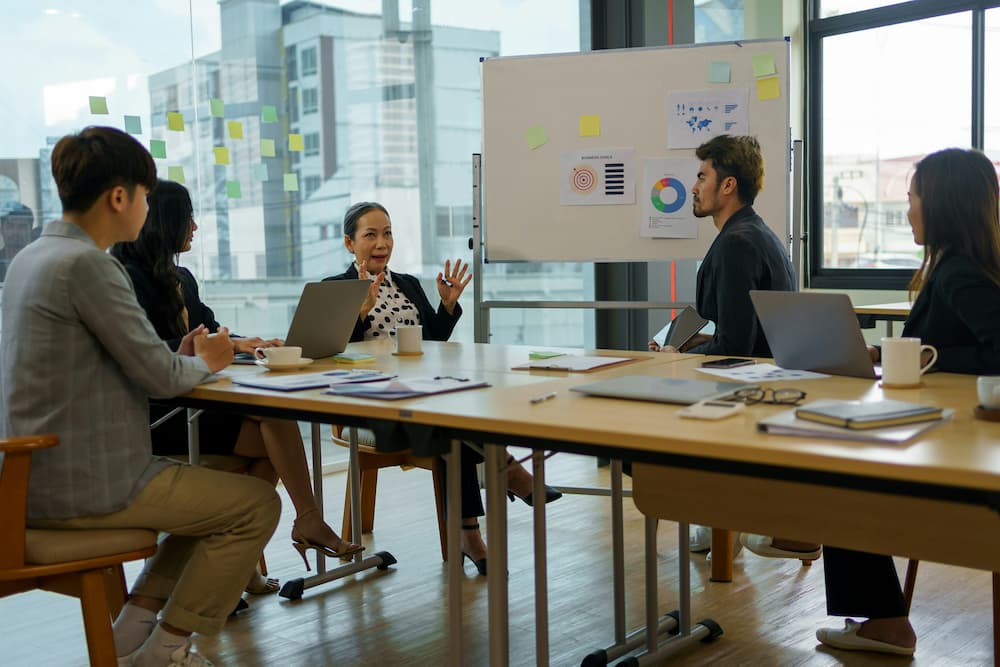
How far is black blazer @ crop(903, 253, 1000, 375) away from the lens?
2.04m

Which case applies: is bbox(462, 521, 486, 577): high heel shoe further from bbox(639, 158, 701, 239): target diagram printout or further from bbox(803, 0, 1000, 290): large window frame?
bbox(803, 0, 1000, 290): large window frame

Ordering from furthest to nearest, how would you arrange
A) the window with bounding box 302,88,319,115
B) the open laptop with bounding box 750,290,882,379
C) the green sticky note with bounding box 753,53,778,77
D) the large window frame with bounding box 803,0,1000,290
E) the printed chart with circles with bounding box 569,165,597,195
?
the large window frame with bounding box 803,0,1000,290
the window with bounding box 302,88,319,115
the printed chart with circles with bounding box 569,165,597,195
the green sticky note with bounding box 753,53,778,77
the open laptop with bounding box 750,290,882,379

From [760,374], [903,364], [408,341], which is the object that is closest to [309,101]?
[408,341]

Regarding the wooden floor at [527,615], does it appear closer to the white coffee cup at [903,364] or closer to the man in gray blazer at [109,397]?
the man in gray blazer at [109,397]

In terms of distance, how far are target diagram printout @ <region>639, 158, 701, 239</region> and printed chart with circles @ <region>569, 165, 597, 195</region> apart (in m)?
0.19

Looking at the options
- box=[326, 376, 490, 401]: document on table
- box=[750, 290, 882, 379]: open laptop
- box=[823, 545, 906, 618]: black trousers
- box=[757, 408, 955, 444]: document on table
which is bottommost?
box=[823, 545, 906, 618]: black trousers

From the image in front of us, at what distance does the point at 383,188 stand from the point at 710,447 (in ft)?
11.8

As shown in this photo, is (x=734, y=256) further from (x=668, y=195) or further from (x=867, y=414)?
(x=867, y=414)

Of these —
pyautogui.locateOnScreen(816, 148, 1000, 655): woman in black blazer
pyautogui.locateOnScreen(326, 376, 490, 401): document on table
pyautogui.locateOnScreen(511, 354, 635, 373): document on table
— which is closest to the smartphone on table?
pyautogui.locateOnScreen(511, 354, 635, 373): document on table

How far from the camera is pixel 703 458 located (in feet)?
4.51

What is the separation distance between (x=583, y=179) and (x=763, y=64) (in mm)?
777

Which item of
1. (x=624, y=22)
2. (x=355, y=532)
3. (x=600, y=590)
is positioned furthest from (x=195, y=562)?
(x=624, y=22)

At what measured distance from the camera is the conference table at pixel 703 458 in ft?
4.18

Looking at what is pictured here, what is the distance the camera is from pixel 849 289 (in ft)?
19.0
